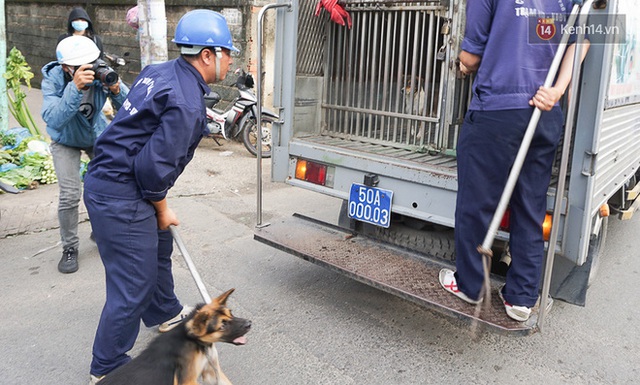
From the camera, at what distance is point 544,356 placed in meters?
3.33

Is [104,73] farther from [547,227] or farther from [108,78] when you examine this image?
[547,227]

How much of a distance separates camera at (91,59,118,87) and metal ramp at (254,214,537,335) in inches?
56.3

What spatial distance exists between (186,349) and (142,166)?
2.65 feet

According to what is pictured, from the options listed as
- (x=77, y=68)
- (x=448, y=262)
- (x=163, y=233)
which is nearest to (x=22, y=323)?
(x=163, y=233)

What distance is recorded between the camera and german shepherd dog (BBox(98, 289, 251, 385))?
2.24m

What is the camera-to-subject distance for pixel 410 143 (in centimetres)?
420

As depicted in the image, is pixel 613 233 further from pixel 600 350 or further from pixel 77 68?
pixel 77 68

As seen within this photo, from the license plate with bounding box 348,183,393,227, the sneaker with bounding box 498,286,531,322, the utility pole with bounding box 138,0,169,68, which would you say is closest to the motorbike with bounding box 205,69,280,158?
the utility pole with bounding box 138,0,169,68

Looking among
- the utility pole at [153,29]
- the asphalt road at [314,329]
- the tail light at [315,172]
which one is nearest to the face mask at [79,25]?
the utility pole at [153,29]

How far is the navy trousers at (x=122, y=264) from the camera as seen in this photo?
8.53 ft

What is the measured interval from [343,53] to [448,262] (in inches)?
74.7

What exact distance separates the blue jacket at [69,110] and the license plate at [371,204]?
68.6 inches

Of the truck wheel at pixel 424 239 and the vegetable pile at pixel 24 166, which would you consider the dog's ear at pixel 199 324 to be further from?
the vegetable pile at pixel 24 166

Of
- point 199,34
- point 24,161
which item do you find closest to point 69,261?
point 199,34
